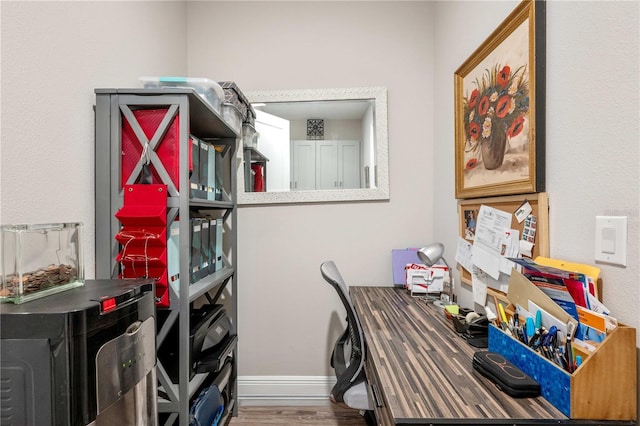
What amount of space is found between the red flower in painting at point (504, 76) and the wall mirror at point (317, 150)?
87 centimetres

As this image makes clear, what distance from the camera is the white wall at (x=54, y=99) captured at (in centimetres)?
91

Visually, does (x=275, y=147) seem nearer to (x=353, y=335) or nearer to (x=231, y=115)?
(x=231, y=115)

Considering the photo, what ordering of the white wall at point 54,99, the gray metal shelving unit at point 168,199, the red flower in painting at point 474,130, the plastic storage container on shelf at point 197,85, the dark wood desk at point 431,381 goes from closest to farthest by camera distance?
1. the dark wood desk at point 431,381
2. the white wall at point 54,99
3. the gray metal shelving unit at point 168,199
4. the plastic storage container on shelf at point 197,85
5. the red flower in painting at point 474,130

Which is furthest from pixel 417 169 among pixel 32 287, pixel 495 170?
pixel 32 287

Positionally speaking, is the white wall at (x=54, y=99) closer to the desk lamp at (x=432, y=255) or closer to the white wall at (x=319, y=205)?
the white wall at (x=319, y=205)

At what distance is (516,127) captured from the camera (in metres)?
1.14

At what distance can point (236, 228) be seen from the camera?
1.99m

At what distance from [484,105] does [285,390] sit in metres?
2.16

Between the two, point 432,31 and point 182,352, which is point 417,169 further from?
point 182,352

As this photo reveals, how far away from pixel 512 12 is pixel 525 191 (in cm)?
69

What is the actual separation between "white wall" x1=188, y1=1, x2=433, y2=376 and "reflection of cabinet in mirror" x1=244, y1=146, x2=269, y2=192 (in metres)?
0.16

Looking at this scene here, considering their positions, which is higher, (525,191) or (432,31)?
(432,31)

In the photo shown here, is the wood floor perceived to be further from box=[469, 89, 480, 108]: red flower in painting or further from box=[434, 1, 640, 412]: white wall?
box=[469, 89, 480, 108]: red flower in painting

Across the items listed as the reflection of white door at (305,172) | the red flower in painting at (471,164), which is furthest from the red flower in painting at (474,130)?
the reflection of white door at (305,172)
